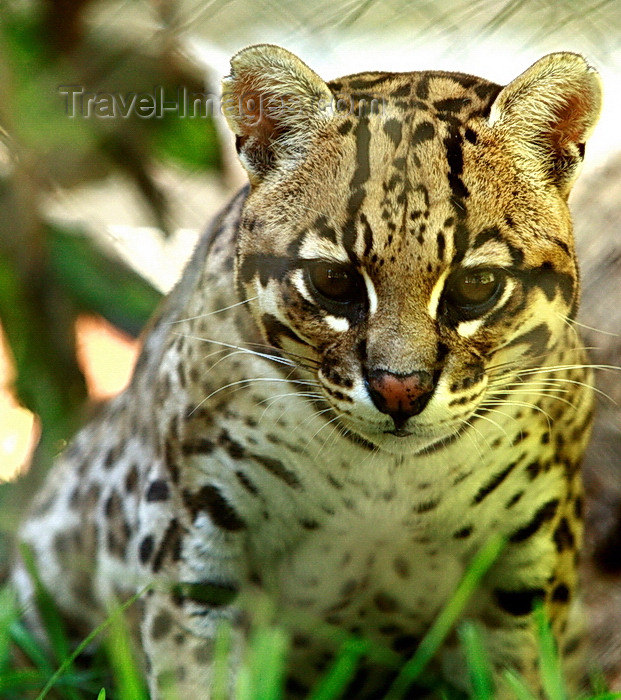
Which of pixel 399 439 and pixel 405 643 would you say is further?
pixel 405 643

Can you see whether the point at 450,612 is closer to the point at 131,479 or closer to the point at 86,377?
the point at 131,479

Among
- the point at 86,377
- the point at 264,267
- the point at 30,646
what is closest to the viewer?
the point at 264,267

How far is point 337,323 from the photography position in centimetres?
177

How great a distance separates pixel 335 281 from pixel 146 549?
0.83 meters

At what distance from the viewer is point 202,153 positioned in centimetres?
253

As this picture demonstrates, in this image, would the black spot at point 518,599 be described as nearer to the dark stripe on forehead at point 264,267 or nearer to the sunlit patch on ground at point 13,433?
the dark stripe on forehead at point 264,267

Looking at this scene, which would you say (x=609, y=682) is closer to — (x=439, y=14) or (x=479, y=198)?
(x=479, y=198)

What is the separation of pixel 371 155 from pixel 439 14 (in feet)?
0.84

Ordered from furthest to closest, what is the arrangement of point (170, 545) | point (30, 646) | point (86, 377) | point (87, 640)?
1. point (86, 377)
2. point (30, 646)
3. point (170, 545)
4. point (87, 640)

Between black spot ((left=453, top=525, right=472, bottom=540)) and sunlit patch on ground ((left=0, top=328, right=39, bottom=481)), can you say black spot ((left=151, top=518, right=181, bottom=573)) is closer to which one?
black spot ((left=453, top=525, right=472, bottom=540))

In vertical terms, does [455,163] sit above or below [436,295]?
above

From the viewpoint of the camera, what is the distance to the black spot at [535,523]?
2.14m

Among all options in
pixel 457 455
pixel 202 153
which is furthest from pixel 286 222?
pixel 202 153

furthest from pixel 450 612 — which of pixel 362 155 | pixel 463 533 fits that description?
pixel 362 155
